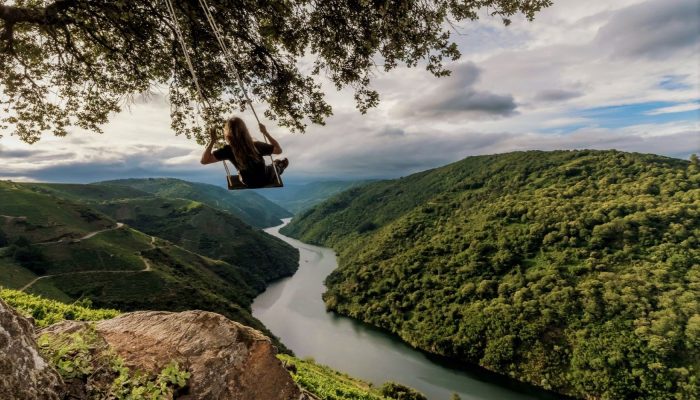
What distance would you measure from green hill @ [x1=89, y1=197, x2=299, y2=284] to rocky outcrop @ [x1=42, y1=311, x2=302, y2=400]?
10914cm

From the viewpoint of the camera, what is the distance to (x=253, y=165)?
7.02 meters

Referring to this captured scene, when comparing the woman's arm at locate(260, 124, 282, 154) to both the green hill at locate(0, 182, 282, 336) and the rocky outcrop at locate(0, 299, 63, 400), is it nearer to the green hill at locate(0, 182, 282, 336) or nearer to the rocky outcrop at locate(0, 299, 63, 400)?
the rocky outcrop at locate(0, 299, 63, 400)

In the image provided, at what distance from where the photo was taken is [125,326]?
255 inches

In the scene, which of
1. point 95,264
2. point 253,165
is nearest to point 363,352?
point 95,264

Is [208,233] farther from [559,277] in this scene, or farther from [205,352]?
[205,352]

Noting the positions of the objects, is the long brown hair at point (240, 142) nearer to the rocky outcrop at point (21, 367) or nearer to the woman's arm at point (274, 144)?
the woman's arm at point (274, 144)

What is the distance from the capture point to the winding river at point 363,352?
59156 millimetres

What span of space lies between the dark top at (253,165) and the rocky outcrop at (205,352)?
9.34 feet

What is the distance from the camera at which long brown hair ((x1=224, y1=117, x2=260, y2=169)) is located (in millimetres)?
6258

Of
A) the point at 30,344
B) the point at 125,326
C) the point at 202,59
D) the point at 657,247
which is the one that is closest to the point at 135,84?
the point at 202,59

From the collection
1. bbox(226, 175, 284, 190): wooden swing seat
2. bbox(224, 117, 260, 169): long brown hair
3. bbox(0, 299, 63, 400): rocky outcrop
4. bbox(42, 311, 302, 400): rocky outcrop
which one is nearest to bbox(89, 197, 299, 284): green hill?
bbox(226, 175, 284, 190): wooden swing seat

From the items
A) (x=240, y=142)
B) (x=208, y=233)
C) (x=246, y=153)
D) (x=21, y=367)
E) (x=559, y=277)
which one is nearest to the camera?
(x=21, y=367)

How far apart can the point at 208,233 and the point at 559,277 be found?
11663 cm

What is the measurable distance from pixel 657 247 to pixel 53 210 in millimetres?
138930
